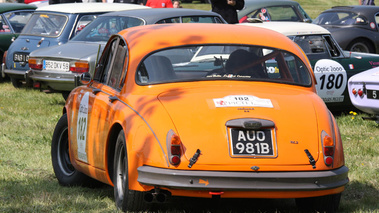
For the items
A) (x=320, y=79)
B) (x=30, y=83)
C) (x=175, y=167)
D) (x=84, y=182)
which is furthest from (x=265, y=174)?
(x=30, y=83)

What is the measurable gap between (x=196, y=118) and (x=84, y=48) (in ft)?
22.7

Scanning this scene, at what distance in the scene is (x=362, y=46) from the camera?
58.7 feet

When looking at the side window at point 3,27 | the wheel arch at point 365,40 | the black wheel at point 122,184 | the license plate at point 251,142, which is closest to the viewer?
the license plate at point 251,142

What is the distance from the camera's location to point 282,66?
20.0 feet

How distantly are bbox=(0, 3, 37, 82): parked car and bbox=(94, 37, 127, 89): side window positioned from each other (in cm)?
945

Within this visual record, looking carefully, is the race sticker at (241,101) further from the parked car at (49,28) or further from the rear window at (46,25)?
the rear window at (46,25)

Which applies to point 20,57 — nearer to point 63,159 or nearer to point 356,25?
point 63,159

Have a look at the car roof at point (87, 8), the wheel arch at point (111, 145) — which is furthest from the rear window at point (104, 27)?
the wheel arch at point (111, 145)

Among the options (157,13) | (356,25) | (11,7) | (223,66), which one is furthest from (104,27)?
(356,25)

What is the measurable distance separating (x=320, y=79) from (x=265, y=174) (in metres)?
6.04

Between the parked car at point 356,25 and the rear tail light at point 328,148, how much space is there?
1261cm

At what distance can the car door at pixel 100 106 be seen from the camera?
5.77m

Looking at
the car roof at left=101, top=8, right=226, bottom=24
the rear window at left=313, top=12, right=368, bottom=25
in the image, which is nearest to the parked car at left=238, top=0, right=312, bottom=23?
the rear window at left=313, top=12, right=368, bottom=25

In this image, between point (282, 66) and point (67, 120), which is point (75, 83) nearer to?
point (67, 120)
